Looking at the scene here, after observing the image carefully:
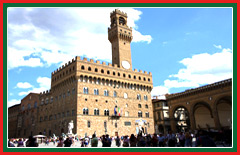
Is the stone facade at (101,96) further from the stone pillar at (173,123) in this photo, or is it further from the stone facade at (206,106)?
the stone facade at (206,106)

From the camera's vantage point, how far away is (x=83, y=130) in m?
37.8

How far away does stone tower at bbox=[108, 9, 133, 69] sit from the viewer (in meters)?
49.2

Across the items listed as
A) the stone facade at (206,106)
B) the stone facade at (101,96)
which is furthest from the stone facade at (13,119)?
the stone facade at (206,106)

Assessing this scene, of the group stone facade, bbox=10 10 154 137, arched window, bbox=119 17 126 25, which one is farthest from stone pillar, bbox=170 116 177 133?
arched window, bbox=119 17 126 25

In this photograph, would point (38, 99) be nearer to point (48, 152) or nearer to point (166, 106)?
point (166, 106)

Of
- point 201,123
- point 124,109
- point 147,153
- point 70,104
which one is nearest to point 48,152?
point 147,153

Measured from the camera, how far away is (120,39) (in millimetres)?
50188

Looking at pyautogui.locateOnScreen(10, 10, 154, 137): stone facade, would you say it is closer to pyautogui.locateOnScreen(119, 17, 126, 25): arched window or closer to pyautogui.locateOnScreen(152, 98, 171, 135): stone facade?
pyautogui.locateOnScreen(119, 17, 126, 25): arched window

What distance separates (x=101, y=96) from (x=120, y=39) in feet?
52.4

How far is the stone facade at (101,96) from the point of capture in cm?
3988

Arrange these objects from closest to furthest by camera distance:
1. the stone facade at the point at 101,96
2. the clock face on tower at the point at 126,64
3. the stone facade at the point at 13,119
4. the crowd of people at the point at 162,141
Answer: the crowd of people at the point at 162,141 → the stone facade at the point at 101,96 → the clock face on tower at the point at 126,64 → the stone facade at the point at 13,119

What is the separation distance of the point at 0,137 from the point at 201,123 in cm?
4920

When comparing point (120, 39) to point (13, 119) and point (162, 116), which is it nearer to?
point (162, 116)

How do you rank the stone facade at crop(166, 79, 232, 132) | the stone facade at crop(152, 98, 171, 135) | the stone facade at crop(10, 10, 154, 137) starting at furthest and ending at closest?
the stone facade at crop(152, 98, 171, 135) < the stone facade at crop(166, 79, 232, 132) < the stone facade at crop(10, 10, 154, 137)
